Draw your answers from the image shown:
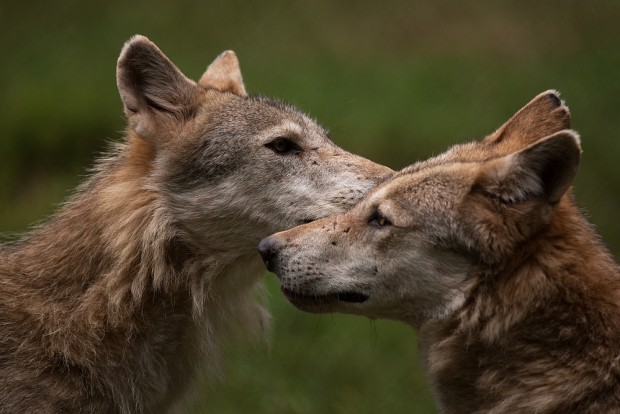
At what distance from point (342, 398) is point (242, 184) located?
283 centimetres

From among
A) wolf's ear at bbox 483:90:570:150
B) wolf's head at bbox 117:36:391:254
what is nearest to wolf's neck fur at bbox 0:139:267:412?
wolf's head at bbox 117:36:391:254

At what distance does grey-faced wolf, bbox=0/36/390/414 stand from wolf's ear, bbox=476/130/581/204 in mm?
1326

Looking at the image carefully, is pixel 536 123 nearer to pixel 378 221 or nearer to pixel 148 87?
pixel 378 221

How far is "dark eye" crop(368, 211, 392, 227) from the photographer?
4.98 m

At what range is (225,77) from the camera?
6.96m

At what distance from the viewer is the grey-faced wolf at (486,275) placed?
4496 millimetres

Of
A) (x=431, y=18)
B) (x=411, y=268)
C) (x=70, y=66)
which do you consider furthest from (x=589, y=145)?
(x=411, y=268)

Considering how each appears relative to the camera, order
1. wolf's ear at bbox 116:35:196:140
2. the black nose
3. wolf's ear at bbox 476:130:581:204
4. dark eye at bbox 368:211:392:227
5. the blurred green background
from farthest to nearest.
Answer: the blurred green background, wolf's ear at bbox 116:35:196:140, the black nose, dark eye at bbox 368:211:392:227, wolf's ear at bbox 476:130:581:204

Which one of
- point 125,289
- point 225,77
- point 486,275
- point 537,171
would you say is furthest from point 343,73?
point 537,171

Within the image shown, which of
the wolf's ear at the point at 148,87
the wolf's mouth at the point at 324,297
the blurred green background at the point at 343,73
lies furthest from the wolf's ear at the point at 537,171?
the blurred green background at the point at 343,73

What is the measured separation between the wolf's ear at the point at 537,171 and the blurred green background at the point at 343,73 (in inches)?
190

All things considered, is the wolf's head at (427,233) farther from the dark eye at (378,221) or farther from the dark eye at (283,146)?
the dark eye at (283,146)

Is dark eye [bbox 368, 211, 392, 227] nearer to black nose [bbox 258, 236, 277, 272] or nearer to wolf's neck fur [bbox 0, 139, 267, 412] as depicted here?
black nose [bbox 258, 236, 277, 272]

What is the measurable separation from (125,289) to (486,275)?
212cm
